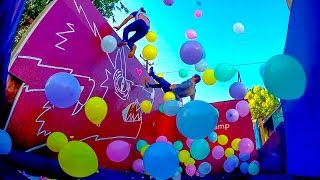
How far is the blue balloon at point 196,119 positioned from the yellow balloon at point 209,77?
1416mm

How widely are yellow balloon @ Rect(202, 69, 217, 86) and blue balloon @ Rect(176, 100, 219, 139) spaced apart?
1.42 meters

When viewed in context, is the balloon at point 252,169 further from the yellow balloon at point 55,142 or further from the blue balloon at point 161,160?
the yellow balloon at point 55,142

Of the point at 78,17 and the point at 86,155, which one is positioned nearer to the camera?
the point at 86,155

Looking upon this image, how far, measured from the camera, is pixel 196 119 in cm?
254

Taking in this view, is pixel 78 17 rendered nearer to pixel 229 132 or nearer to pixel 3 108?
pixel 3 108


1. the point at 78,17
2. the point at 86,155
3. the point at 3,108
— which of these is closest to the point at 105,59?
the point at 78,17

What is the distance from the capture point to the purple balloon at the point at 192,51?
3520 millimetres

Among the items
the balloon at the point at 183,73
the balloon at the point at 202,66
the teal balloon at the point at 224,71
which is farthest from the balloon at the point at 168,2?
the balloon at the point at 183,73

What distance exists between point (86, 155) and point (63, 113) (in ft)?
4.33

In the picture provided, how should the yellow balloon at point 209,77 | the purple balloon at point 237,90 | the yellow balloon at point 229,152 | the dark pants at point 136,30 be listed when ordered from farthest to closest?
the yellow balloon at point 229,152 → the dark pants at point 136,30 → the purple balloon at point 237,90 → the yellow balloon at point 209,77

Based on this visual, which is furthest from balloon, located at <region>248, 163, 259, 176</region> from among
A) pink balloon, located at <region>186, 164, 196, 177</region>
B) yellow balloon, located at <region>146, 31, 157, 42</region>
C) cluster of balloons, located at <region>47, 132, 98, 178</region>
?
cluster of balloons, located at <region>47, 132, 98, 178</region>

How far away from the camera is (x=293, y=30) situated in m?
2.36

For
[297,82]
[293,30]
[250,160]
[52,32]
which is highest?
[52,32]

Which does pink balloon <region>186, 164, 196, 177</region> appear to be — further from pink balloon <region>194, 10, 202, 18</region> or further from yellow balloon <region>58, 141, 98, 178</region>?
yellow balloon <region>58, 141, 98, 178</region>
